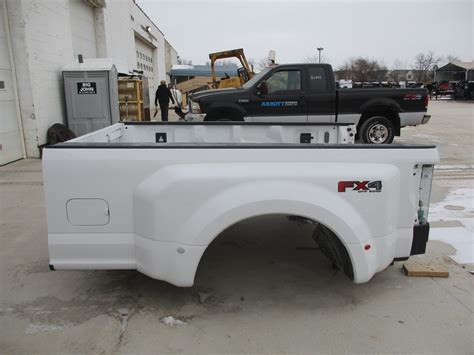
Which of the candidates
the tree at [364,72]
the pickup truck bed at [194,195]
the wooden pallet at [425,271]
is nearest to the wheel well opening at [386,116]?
the wooden pallet at [425,271]

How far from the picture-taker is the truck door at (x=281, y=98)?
30.6ft

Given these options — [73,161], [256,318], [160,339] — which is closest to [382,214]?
[256,318]

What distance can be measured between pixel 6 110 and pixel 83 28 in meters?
6.17

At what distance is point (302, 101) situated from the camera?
9438 mm

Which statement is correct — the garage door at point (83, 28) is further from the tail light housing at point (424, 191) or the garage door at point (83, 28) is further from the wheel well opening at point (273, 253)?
the tail light housing at point (424, 191)

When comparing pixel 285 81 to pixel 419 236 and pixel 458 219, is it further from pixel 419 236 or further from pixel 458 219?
pixel 419 236

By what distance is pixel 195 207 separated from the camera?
8.70ft

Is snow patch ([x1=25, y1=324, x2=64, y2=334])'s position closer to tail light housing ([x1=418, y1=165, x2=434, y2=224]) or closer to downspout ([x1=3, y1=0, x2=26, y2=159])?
tail light housing ([x1=418, y1=165, x2=434, y2=224])

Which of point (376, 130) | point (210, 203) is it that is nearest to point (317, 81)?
point (376, 130)

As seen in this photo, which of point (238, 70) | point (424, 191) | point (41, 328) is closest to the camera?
point (41, 328)

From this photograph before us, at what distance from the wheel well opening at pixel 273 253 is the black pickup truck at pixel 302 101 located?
4847mm

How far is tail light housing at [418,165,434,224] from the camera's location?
9.58 ft

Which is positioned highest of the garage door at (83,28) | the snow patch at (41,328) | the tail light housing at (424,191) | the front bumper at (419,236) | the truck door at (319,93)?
the garage door at (83,28)

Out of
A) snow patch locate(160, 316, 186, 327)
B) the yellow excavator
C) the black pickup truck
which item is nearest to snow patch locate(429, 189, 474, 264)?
snow patch locate(160, 316, 186, 327)
